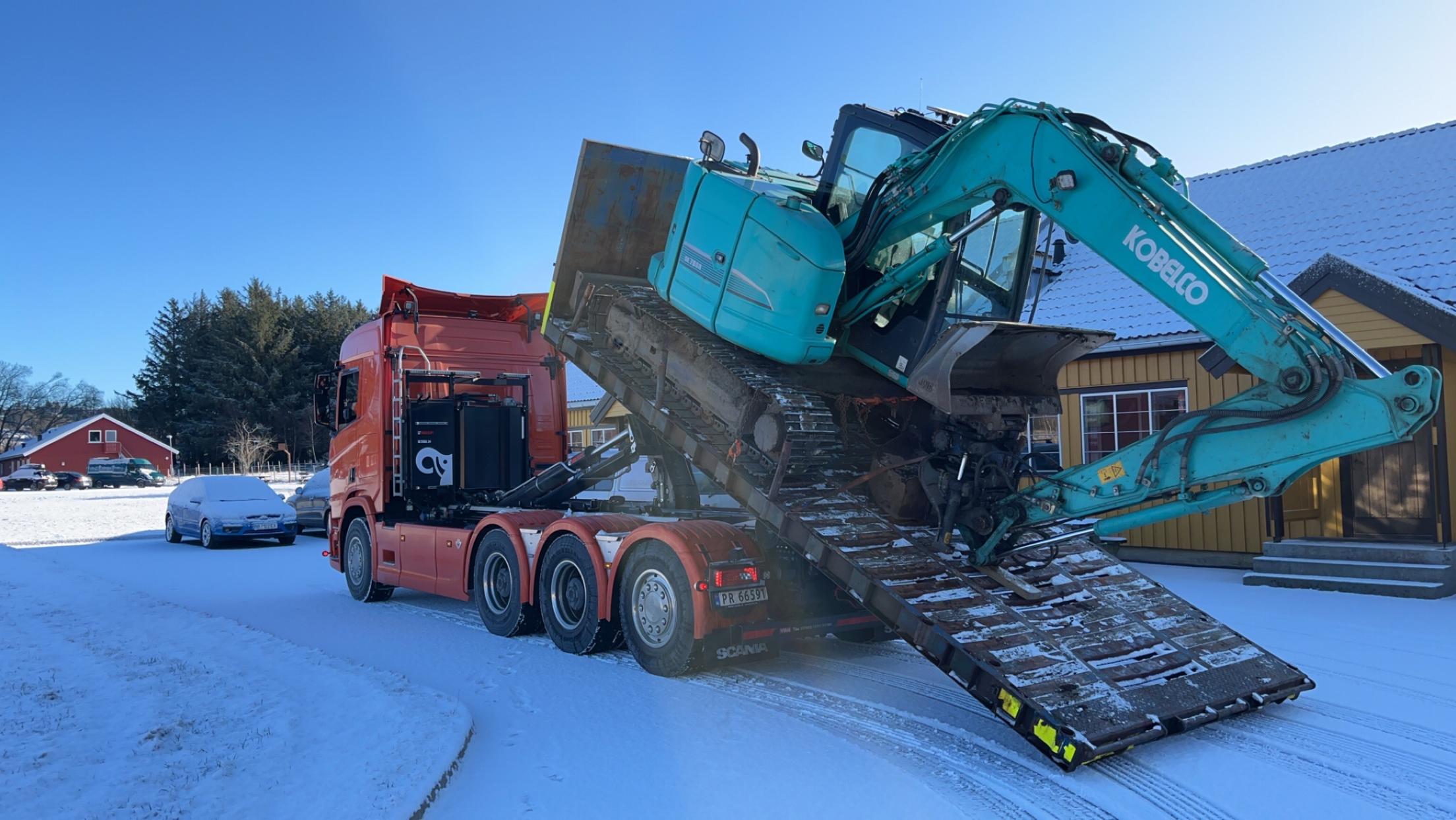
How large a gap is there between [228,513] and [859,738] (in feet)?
54.5

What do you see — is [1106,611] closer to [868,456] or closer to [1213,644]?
[1213,644]

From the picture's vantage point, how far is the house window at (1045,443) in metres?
7.00

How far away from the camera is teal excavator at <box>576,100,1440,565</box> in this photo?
17.1 feet

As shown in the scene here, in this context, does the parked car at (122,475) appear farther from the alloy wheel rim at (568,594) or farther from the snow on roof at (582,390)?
the alloy wheel rim at (568,594)

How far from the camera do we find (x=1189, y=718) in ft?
17.7

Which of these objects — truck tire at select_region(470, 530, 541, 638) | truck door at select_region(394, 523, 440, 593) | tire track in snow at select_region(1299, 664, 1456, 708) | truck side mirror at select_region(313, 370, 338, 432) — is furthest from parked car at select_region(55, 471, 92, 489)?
tire track in snow at select_region(1299, 664, 1456, 708)

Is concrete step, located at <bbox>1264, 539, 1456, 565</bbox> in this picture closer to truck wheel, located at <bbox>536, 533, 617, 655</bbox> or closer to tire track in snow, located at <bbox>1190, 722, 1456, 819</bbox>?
tire track in snow, located at <bbox>1190, 722, 1456, 819</bbox>

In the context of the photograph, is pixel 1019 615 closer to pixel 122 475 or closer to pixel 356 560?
pixel 356 560

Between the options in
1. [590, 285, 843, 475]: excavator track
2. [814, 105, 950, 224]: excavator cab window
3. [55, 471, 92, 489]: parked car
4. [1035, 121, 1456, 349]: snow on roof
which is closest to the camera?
[590, 285, 843, 475]: excavator track

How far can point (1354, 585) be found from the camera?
10695 mm

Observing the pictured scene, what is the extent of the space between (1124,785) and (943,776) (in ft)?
2.87

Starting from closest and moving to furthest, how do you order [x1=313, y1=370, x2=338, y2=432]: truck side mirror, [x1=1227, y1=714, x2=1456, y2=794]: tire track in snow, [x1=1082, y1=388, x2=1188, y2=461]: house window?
1. [x1=1227, y1=714, x2=1456, y2=794]: tire track in snow
2. [x1=313, y1=370, x2=338, y2=432]: truck side mirror
3. [x1=1082, y1=388, x2=1188, y2=461]: house window

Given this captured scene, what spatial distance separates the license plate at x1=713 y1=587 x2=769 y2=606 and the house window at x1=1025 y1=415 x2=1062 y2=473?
207 cm

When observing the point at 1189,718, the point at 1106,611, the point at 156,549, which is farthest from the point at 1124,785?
the point at 156,549
